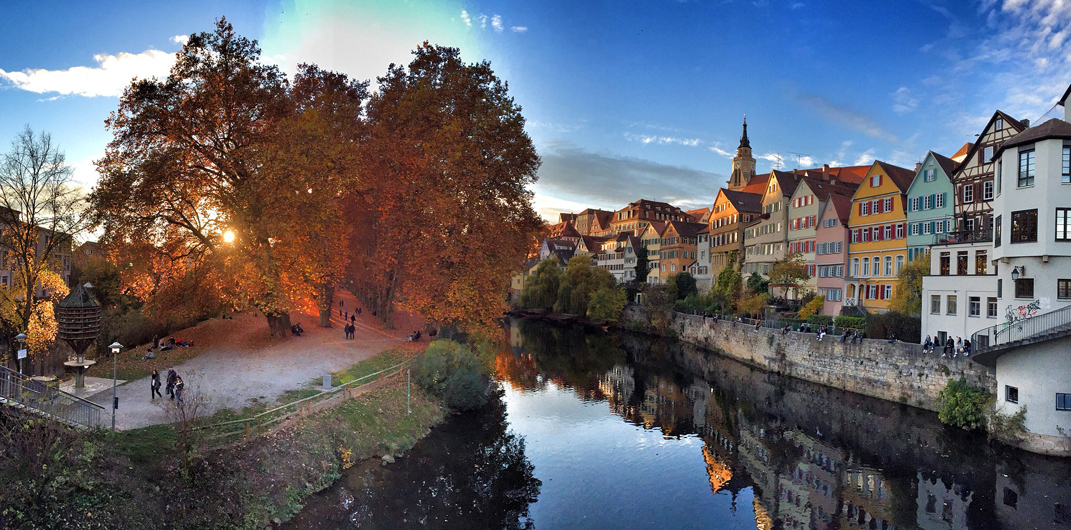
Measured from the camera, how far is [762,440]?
961 inches

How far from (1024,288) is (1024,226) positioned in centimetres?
239

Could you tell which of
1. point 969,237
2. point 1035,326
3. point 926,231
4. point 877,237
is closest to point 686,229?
point 877,237

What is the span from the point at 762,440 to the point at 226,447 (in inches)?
786

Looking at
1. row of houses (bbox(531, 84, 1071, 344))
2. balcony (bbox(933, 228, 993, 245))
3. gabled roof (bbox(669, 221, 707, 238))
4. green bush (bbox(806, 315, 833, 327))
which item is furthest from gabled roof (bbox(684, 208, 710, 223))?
balcony (bbox(933, 228, 993, 245))

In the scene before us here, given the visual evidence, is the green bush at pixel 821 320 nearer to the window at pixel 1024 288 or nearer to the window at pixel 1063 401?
the window at pixel 1024 288

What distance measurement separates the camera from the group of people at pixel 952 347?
25.8 metres

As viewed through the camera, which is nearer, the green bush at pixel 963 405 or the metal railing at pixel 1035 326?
the metal railing at pixel 1035 326

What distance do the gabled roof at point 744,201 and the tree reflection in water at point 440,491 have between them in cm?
5059

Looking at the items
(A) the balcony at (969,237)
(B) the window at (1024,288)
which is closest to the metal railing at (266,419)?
(B) the window at (1024,288)

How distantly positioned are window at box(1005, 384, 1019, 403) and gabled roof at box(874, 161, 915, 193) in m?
22.3

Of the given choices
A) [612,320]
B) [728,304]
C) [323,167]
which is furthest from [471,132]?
[612,320]

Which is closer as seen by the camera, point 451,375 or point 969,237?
point 451,375

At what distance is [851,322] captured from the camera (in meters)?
35.4

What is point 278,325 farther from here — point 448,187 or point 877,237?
point 877,237
